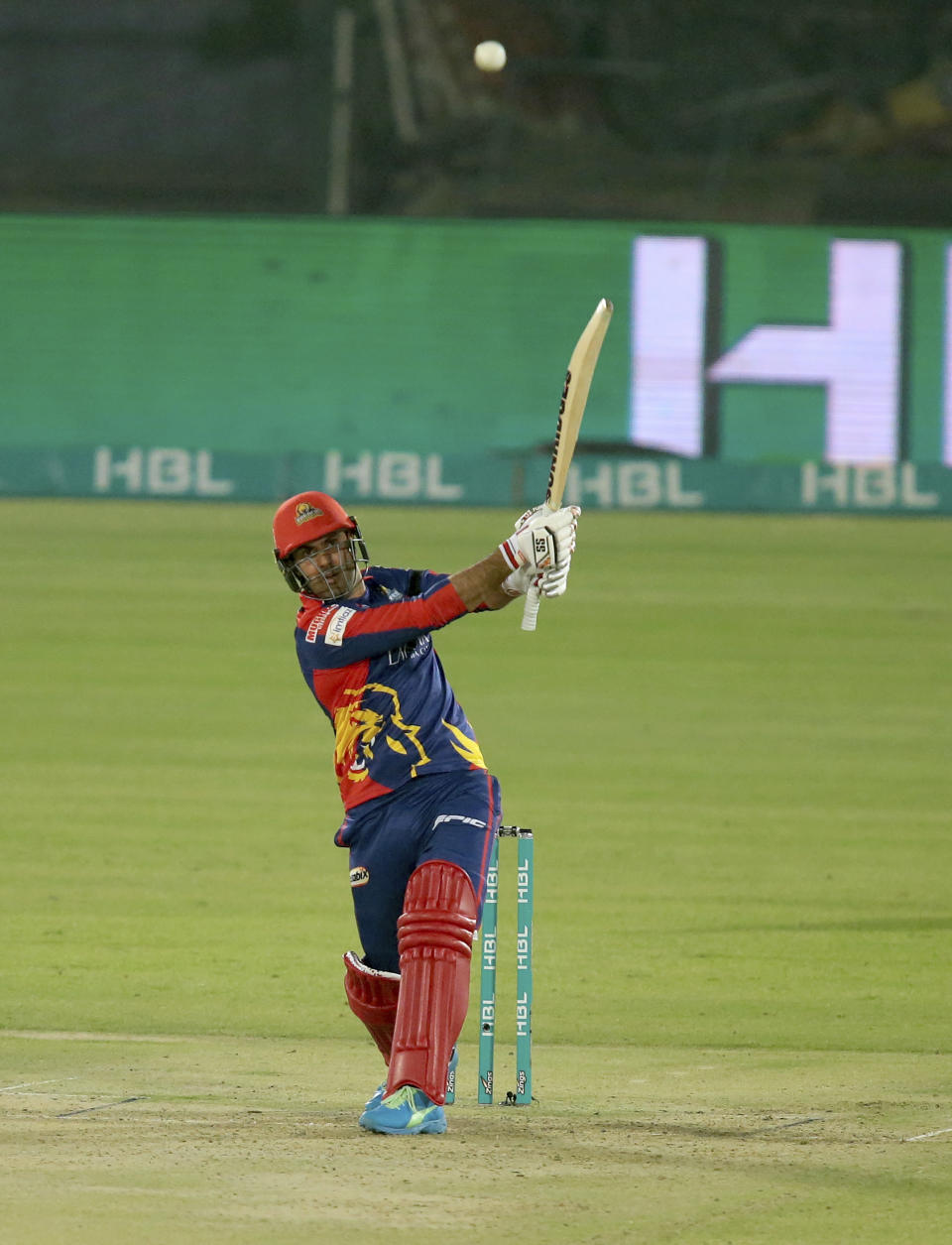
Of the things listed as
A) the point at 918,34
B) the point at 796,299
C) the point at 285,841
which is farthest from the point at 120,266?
the point at 285,841

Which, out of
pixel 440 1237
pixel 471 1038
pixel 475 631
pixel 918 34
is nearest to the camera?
pixel 440 1237

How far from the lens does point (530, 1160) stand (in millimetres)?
5461

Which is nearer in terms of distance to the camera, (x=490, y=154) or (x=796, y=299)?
(x=796, y=299)

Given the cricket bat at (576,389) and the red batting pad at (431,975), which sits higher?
the cricket bat at (576,389)

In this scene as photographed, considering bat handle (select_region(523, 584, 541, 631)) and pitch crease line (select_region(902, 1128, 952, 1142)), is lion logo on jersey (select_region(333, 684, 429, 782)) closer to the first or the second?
bat handle (select_region(523, 584, 541, 631))

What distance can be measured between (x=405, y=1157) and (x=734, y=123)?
124 ft

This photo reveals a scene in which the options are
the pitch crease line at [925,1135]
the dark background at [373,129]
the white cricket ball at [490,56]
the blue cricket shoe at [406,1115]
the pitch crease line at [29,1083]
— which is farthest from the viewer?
the dark background at [373,129]

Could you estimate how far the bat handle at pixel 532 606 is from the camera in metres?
6.15

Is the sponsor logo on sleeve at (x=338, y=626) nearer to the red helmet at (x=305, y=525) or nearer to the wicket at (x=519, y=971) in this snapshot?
the red helmet at (x=305, y=525)

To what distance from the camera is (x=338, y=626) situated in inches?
241

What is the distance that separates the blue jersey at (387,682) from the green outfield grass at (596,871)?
38.1 inches

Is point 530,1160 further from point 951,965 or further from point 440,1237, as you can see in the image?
point 951,965

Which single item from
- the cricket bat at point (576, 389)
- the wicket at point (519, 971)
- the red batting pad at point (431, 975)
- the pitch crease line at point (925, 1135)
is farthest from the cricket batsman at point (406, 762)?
the pitch crease line at point (925, 1135)

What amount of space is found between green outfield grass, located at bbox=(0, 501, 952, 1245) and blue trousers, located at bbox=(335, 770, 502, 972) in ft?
1.93
